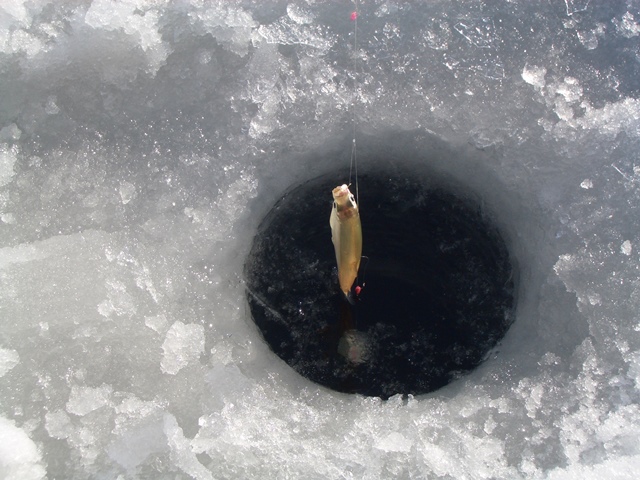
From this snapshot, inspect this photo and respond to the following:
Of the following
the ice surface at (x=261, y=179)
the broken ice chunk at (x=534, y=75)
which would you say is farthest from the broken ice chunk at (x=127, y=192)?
the broken ice chunk at (x=534, y=75)

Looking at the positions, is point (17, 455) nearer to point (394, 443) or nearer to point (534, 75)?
point (394, 443)

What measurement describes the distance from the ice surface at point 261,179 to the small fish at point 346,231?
32cm

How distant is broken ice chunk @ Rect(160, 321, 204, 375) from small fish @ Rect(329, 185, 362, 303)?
359mm

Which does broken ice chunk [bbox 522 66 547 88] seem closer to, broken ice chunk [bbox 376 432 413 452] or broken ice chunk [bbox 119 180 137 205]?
broken ice chunk [bbox 376 432 413 452]

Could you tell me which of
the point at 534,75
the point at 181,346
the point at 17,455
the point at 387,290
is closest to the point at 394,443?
the point at 387,290

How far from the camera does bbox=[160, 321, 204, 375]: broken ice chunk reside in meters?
1.32

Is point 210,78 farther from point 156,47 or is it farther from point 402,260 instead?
point 402,260

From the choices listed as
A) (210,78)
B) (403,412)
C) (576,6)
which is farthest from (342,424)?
(576,6)

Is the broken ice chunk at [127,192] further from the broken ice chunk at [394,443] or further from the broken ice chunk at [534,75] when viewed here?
the broken ice chunk at [534,75]

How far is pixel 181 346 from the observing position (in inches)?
52.6

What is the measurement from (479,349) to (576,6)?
875mm

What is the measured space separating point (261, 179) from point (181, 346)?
0.46m

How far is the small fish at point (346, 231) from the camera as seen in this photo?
107 centimetres

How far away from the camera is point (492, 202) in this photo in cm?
152
